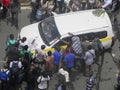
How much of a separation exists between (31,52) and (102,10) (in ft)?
12.6

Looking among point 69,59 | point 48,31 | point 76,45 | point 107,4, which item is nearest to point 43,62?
point 69,59

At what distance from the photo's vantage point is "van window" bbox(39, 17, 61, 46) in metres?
17.2

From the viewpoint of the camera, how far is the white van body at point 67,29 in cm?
1712

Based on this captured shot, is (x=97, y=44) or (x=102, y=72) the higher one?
(x=97, y=44)

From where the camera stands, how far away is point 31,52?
16906mm

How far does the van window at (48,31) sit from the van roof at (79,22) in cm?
19

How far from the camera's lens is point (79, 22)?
17.5 meters

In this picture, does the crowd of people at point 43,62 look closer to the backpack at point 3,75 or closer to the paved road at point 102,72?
the backpack at point 3,75

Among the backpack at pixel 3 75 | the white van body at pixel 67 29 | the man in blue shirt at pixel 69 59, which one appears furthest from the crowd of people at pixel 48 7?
the backpack at pixel 3 75

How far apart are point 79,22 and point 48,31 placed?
1.39m

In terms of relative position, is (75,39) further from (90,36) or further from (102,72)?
(102,72)

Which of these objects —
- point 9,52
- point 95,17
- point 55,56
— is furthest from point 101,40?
point 9,52

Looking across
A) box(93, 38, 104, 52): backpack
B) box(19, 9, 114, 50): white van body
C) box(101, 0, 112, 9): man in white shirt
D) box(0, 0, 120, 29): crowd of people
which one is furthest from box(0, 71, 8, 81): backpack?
box(101, 0, 112, 9): man in white shirt

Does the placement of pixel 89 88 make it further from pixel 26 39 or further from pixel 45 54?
pixel 26 39
